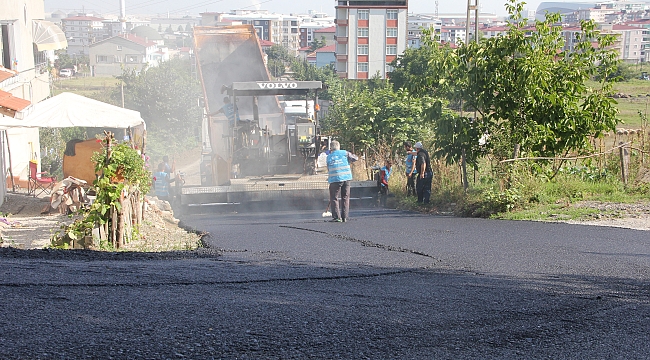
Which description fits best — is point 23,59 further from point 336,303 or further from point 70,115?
point 336,303

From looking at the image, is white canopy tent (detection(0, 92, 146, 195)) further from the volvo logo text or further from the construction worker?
the construction worker

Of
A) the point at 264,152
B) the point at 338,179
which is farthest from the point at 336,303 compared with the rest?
the point at 264,152

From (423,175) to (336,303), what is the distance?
8213 mm

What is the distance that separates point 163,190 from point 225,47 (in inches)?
260

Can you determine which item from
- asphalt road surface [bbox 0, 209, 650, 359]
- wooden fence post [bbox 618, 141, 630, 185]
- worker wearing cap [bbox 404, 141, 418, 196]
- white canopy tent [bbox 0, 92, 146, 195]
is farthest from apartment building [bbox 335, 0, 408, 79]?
asphalt road surface [bbox 0, 209, 650, 359]

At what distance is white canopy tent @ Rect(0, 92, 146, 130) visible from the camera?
42.6 feet

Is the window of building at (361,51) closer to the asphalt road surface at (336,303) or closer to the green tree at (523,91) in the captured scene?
the green tree at (523,91)

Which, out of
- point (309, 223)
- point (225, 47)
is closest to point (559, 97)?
point (309, 223)

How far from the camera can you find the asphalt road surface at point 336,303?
3.71m

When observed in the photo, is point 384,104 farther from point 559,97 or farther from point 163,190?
point 559,97

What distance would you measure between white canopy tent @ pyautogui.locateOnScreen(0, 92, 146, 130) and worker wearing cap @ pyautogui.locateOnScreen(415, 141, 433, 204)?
5914 millimetres

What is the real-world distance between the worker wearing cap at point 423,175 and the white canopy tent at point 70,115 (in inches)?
233

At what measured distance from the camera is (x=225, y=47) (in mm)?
20031

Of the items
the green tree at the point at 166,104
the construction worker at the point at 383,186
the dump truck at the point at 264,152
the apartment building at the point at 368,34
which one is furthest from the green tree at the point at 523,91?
the apartment building at the point at 368,34
